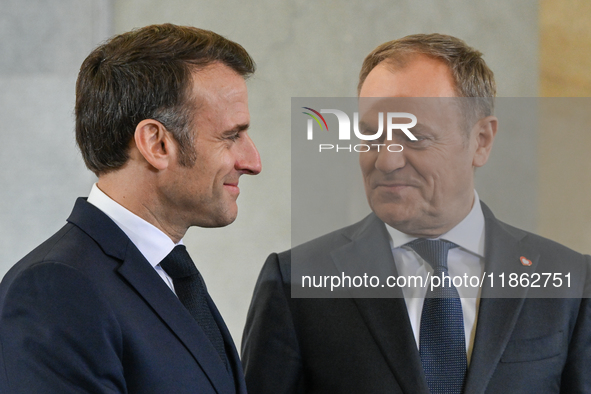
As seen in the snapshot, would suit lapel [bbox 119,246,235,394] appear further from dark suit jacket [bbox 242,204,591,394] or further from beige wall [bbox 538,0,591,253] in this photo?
beige wall [bbox 538,0,591,253]

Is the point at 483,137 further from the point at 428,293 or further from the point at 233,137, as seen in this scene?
the point at 233,137

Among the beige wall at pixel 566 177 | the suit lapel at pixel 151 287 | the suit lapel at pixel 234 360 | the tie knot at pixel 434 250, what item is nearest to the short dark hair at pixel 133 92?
the suit lapel at pixel 151 287

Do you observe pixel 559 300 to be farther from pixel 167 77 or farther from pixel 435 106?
pixel 167 77

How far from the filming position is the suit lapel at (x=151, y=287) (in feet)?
3.29

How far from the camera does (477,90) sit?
133 centimetres

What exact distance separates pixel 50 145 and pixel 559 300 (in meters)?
1.62

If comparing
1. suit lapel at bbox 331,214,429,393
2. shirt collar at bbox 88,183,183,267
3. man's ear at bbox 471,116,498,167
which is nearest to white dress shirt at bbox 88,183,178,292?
shirt collar at bbox 88,183,183,267

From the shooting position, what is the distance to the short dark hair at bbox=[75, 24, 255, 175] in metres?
1.08

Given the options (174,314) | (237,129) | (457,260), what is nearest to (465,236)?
(457,260)

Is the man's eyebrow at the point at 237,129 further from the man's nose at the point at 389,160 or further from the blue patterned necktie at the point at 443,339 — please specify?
the blue patterned necktie at the point at 443,339

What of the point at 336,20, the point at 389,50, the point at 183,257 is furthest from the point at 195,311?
the point at 336,20

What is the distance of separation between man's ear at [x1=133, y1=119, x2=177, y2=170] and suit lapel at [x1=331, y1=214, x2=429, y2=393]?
1.72ft

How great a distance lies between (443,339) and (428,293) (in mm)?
104

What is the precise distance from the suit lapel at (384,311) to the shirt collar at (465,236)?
25 mm
